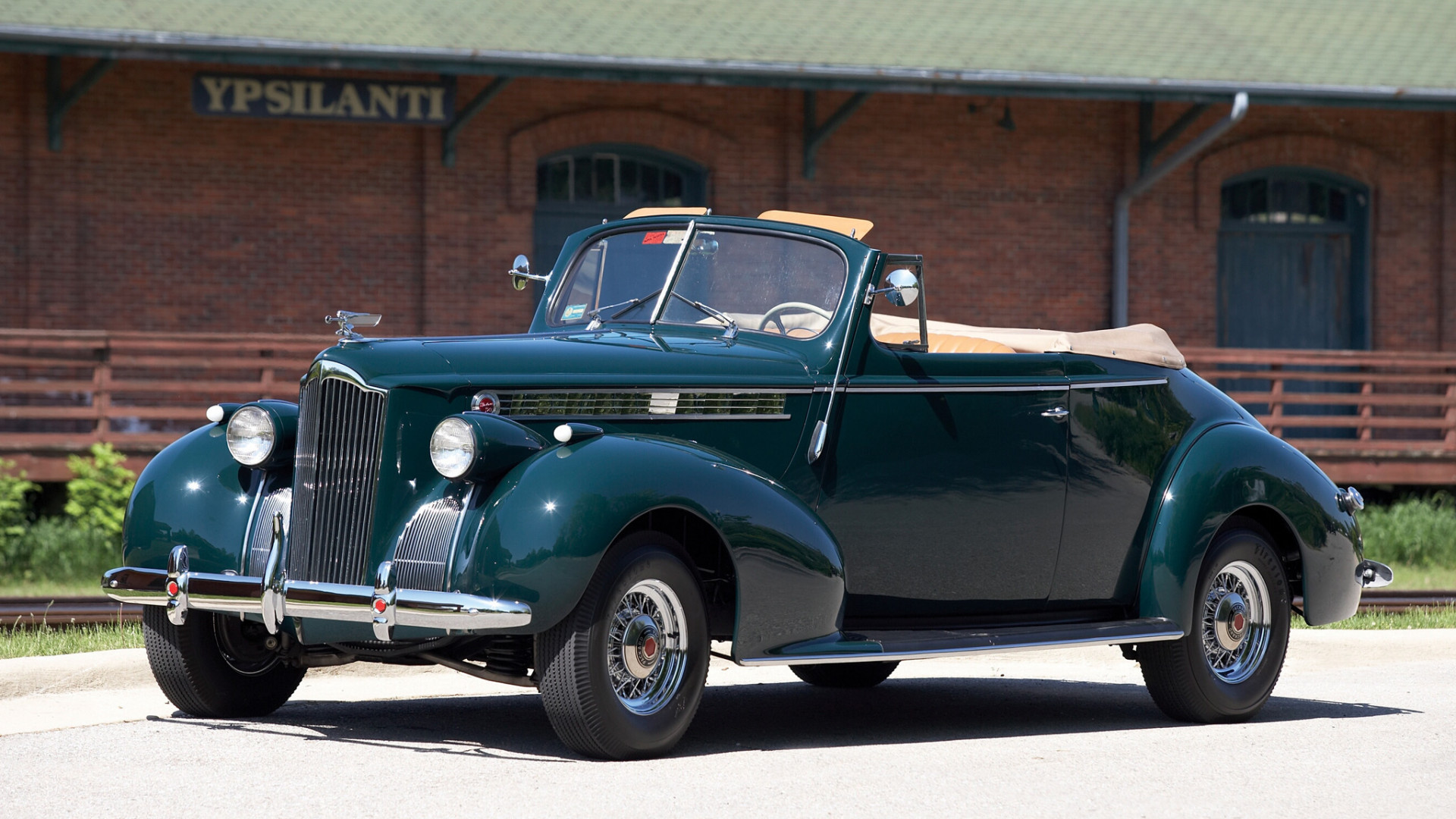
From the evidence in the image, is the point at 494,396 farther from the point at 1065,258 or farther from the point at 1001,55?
the point at 1065,258

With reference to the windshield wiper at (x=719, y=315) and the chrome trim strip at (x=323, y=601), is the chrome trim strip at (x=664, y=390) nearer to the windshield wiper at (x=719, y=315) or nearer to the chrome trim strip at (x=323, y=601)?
the windshield wiper at (x=719, y=315)

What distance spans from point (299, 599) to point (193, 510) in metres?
0.89

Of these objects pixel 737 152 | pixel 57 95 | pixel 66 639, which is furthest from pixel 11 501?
pixel 737 152

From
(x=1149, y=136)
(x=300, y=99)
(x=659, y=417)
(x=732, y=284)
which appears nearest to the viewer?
(x=659, y=417)

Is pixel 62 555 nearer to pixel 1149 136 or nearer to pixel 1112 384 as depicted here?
pixel 1112 384

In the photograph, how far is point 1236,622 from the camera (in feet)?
25.0

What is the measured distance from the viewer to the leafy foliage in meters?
14.6

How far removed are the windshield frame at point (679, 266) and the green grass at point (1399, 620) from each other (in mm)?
5313

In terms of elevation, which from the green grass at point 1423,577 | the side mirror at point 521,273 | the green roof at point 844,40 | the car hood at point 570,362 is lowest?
the green grass at point 1423,577

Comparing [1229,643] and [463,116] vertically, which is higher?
[463,116]

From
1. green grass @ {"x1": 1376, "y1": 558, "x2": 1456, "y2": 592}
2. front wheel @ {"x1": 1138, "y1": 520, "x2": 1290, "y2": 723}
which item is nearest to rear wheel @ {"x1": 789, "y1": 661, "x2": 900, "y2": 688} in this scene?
front wheel @ {"x1": 1138, "y1": 520, "x2": 1290, "y2": 723}

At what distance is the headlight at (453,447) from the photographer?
19.1ft

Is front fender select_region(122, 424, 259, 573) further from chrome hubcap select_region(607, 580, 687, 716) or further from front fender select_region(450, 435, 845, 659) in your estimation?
chrome hubcap select_region(607, 580, 687, 716)

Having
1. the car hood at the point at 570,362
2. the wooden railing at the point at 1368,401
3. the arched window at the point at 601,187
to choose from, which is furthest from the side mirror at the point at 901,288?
the arched window at the point at 601,187
